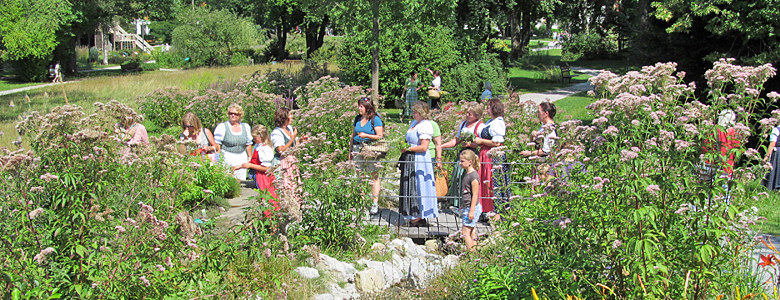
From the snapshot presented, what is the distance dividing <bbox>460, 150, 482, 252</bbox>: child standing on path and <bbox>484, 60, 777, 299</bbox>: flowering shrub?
2444 millimetres

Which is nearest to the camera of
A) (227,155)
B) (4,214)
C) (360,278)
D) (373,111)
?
(4,214)

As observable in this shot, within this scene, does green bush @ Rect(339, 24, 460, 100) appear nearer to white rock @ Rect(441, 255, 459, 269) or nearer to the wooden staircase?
white rock @ Rect(441, 255, 459, 269)

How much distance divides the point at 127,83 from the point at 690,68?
1949cm

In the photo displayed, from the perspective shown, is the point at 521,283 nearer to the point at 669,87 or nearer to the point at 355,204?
the point at 669,87

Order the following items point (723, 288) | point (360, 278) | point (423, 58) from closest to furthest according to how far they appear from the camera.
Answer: point (723, 288) < point (360, 278) < point (423, 58)

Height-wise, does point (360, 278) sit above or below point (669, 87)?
below

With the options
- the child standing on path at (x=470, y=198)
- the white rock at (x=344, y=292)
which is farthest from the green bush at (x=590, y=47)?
the white rock at (x=344, y=292)

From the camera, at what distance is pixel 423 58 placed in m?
18.8

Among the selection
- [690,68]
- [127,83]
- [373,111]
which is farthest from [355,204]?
[127,83]

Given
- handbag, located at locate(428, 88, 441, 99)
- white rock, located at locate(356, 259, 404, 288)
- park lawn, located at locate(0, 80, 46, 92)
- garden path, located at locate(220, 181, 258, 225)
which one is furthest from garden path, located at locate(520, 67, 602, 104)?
park lawn, located at locate(0, 80, 46, 92)

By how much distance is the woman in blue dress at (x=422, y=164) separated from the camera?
7.46 metres

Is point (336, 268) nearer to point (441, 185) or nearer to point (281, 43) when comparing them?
point (441, 185)

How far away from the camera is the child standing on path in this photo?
21.0 feet

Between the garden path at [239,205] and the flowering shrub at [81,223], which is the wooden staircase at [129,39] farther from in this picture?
the flowering shrub at [81,223]
